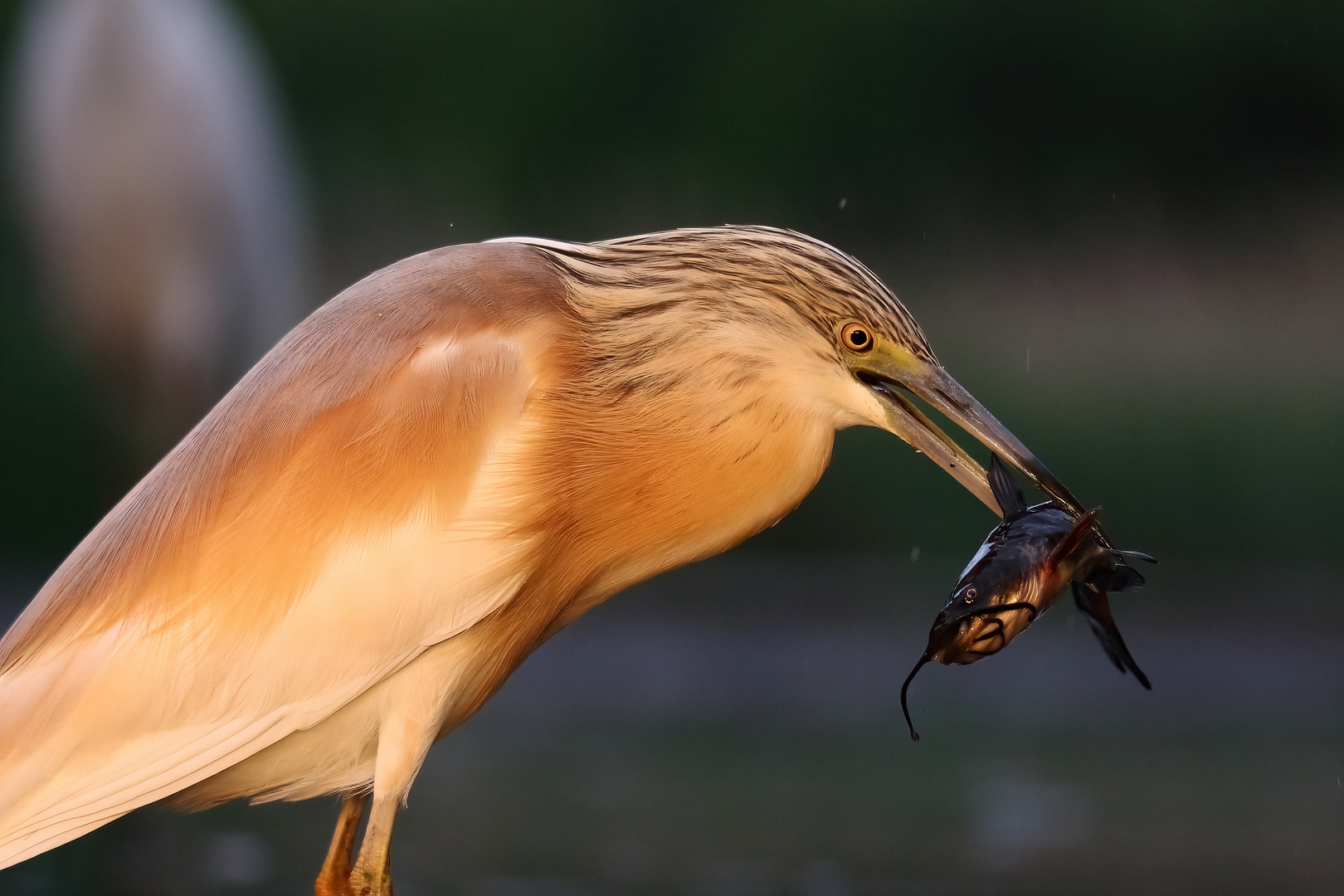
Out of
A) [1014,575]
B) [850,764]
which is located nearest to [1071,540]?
[1014,575]

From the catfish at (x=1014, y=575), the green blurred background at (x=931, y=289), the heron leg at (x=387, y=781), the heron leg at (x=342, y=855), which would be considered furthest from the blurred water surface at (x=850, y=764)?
the catfish at (x=1014, y=575)

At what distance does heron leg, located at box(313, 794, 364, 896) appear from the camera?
1371 mm

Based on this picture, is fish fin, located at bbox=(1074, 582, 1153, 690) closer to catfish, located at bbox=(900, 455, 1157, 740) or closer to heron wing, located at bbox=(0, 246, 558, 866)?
catfish, located at bbox=(900, 455, 1157, 740)

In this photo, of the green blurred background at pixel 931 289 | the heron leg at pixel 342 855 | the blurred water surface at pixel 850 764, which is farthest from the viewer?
the green blurred background at pixel 931 289

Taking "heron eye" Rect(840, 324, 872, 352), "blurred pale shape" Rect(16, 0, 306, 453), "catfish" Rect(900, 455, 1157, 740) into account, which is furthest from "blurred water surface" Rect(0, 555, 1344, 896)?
"heron eye" Rect(840, 324, 872, 352)

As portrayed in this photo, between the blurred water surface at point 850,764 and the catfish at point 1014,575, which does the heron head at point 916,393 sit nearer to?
the catfish at point 1014,575

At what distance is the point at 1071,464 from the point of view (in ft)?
12.2

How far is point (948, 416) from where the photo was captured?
1.31m

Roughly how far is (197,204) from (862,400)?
2.45m

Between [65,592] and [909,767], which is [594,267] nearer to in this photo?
[65,592]

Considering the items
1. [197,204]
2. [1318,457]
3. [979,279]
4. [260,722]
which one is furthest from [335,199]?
[260,722]

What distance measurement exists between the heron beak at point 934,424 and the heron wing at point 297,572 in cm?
28

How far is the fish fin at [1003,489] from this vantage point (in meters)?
1.32

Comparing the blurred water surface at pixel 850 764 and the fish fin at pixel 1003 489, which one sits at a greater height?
the fish fin at pixel 1003 489
